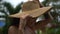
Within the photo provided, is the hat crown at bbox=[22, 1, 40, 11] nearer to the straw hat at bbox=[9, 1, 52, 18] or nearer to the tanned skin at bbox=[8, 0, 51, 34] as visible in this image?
the straw hat at bbox=[9, 1, 52, 18]

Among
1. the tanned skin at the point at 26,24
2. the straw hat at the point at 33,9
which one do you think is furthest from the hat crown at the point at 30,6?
the tanned skin at the point at 26,24

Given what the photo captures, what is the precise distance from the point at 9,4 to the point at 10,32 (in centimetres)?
737

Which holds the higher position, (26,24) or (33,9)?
(33,9)

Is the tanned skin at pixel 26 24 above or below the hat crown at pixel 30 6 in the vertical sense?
below

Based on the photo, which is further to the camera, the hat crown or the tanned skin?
the hat crown

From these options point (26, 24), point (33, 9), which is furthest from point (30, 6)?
point (26, 24)

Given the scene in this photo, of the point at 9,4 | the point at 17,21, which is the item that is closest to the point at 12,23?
the point at 17,21

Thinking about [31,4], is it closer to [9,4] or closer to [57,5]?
[9,4]

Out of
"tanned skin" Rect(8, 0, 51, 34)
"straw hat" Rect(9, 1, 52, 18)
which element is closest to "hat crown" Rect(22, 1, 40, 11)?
"straw hat" Rect(9, 1, 52, 18)

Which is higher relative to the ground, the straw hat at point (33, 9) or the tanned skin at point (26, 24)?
the straw hat at point (33, 9)

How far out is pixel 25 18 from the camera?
1.58 metres

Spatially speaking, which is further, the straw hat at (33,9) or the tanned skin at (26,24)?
the straw hat at (33,9)

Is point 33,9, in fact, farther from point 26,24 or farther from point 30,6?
point 26,24

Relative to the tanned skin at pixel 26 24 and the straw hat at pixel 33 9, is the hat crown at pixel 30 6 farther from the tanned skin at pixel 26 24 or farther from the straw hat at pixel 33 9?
the tanned skin at pixel 26 24
